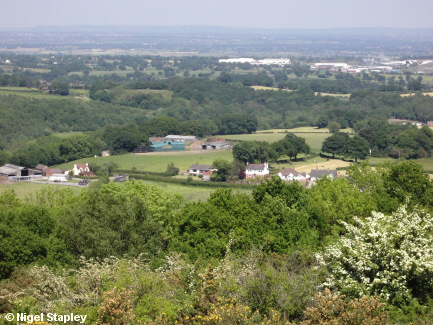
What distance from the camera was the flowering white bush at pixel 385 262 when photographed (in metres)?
12.0

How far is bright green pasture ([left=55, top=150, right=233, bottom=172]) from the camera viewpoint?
45.1 m

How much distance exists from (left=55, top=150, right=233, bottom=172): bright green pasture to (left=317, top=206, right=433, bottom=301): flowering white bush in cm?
3087

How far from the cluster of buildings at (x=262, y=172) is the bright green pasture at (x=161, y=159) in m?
1.58

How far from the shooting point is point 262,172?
41625 mm

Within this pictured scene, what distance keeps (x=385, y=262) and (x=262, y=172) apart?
29406 mm

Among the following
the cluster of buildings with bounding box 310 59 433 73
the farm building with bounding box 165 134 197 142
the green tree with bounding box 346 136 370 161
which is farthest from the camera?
the cluster of buildings with bounding box 310 59 433 73

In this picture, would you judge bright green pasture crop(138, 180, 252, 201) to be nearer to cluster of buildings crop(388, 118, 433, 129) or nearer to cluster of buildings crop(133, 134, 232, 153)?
cluster of buildings crop(133, 134, 232, 153)

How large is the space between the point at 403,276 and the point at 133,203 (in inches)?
366

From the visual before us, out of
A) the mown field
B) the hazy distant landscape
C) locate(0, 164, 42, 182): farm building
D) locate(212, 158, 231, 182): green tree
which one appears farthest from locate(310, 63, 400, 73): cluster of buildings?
locate(0, 164, 42, 182): farm building

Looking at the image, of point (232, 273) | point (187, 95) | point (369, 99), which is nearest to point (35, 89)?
point (187, 95)

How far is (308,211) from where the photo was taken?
62.6 ft

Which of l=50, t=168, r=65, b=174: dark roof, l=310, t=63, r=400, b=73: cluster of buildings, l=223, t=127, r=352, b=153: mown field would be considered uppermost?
l=50, t=168, r=65, b=174: dark roof

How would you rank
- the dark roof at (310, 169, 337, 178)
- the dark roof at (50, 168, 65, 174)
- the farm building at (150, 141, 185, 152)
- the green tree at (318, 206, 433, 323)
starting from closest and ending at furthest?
the green tree at (318, 206, 433, 323) < the dark roof at (310, 169, 337, 178) < the dark roof at (50, 168, 65, 174) < the farm building at (150, 141, 185, 152)

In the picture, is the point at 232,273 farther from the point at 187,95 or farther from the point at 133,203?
the point at 187,95
